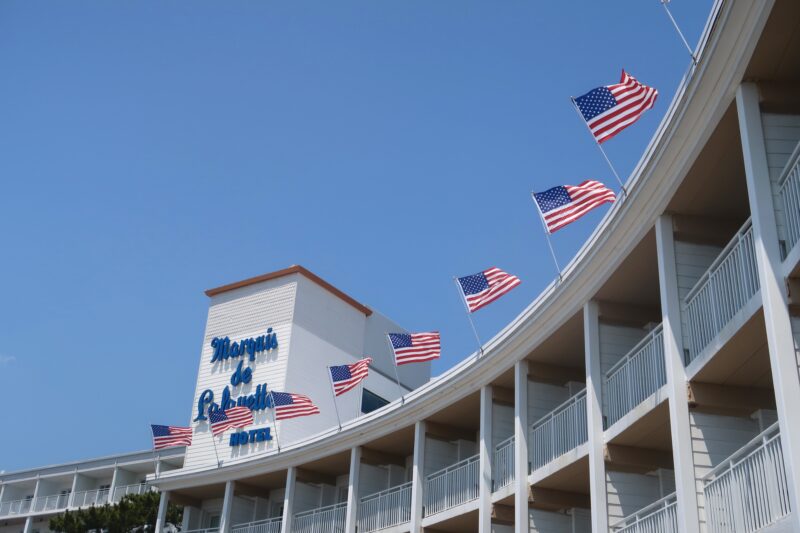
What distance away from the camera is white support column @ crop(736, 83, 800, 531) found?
43.5 ft

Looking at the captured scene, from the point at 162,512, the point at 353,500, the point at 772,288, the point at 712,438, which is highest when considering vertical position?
the point at 162,512

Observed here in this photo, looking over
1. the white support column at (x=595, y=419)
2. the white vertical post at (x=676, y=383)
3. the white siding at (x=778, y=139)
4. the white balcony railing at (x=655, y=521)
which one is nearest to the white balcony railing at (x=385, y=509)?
the white support column at (x=595, y=419)

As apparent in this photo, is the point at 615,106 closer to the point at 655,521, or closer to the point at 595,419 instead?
the point at 595,419

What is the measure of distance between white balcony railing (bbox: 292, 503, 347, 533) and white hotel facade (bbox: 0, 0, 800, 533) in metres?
0.08

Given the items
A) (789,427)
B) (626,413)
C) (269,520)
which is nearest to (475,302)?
(626,413)

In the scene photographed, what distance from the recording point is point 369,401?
44.9 meters

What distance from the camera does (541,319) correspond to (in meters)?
23.7

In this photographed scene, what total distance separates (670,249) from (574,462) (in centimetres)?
607

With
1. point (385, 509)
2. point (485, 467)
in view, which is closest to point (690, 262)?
point (485, 467)

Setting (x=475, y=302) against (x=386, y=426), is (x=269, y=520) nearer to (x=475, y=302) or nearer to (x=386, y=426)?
(x=386, y=426)

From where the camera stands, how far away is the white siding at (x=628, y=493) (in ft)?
67.1

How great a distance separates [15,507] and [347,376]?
49.8 metres

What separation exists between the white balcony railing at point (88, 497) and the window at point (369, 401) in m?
28.8

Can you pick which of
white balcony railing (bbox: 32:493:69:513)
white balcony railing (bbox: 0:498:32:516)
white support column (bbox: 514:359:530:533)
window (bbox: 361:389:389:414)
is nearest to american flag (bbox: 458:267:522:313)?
white support column (bbox: 514:359:530:533)
